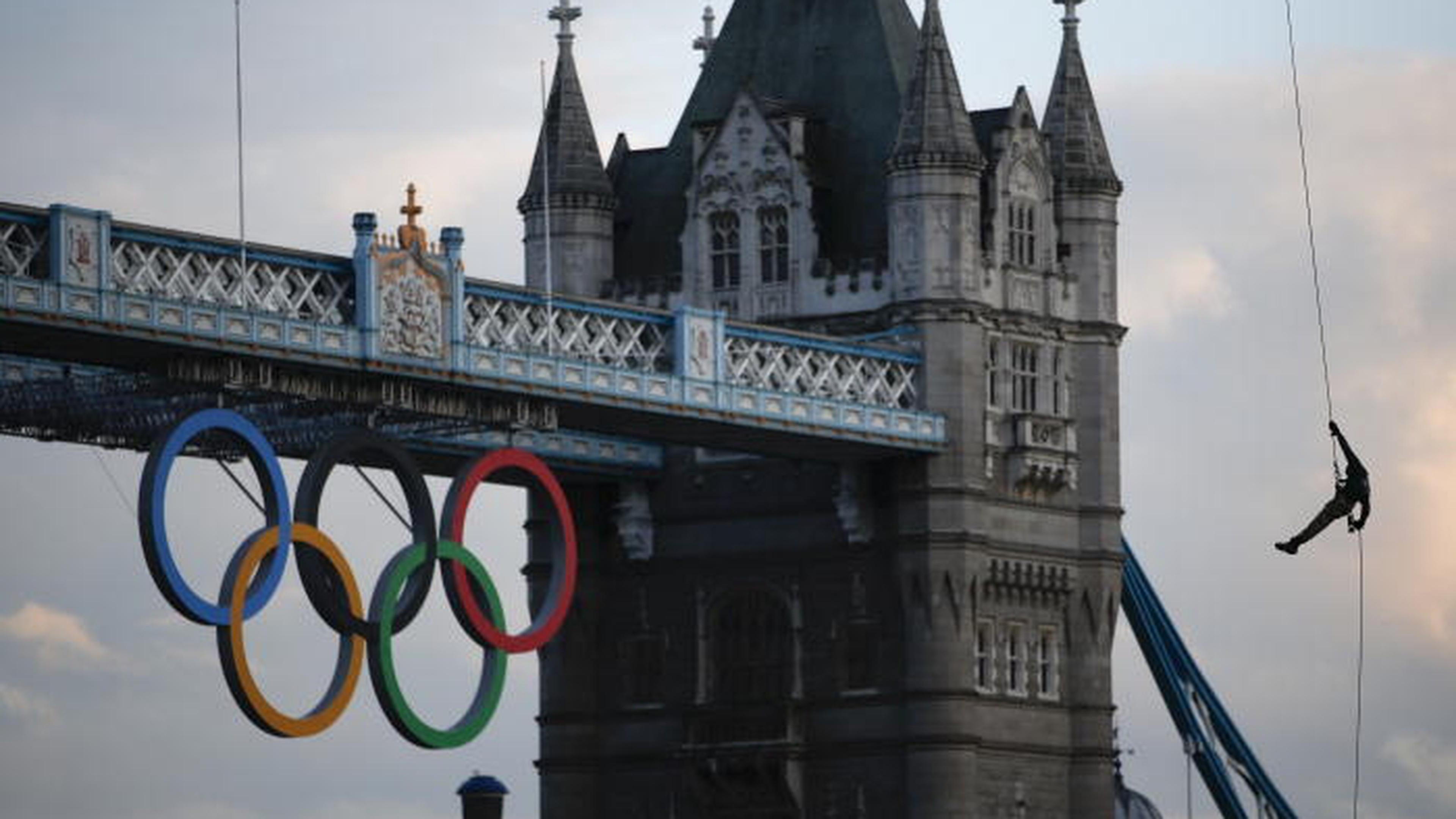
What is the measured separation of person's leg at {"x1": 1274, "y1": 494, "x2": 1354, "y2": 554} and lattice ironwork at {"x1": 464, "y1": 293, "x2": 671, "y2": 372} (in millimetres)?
20441

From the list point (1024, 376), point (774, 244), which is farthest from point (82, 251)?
point (1024, 376)

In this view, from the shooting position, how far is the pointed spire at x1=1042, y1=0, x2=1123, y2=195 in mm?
142375

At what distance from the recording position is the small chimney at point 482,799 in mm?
132625

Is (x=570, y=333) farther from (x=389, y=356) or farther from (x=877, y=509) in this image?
(x=877, y=509)

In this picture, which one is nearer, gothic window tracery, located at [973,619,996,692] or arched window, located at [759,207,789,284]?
gothic window tracery, located at [973,619,996,692]

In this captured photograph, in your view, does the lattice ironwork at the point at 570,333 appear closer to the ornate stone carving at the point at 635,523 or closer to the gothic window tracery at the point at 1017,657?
the ornate stone carving at the point at 635,523

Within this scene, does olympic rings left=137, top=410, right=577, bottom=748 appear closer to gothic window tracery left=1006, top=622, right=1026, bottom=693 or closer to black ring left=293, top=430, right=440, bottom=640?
black ring left=293, top=430, right=440, bottom=640

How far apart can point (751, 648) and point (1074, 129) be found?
17254 millimetres

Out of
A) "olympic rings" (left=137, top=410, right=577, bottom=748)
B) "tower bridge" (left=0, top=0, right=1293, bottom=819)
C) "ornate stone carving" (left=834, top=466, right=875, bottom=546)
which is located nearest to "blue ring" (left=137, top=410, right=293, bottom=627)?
"olympic rings" (left=137, top=410, right=577, bottom=748)

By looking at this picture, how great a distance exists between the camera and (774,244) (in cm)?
14162

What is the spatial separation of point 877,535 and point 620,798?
35.4 ft

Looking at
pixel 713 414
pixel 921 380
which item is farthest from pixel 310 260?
pixel 921 380

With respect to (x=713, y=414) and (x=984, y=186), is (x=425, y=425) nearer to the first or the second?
(x=713, y=414)

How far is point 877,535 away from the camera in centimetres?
13775
